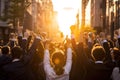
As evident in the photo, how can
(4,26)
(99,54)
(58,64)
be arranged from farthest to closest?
(4,26) → (99,54) → (58,64)

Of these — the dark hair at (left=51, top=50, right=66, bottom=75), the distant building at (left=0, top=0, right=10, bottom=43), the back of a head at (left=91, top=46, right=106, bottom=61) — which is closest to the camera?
the dark hair at (left=51, top=50, right=66, bottom=75)

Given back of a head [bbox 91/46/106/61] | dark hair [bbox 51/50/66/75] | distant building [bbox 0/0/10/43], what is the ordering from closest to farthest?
dark hair [bbox 51/50/66/75]
back of a head [bbox 91/46/106/61]
distant building [bbox 0/0/10/43]

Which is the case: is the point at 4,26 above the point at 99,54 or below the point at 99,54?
below

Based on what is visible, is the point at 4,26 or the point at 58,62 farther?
the point at 4,26

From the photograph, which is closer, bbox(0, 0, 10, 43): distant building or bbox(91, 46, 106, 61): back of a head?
bbox(91, 46, 106, 61): back of a head

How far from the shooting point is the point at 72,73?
32.7 ft

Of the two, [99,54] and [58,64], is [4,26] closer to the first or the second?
[99,54]

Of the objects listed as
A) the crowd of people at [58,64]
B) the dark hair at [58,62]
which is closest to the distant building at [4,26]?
the crowd of people at [58,64]

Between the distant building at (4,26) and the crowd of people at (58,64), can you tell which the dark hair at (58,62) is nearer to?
the crowd of people at (58,64)

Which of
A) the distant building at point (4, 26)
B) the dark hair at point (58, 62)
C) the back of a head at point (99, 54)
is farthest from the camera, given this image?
the distant building at point (4, 26)

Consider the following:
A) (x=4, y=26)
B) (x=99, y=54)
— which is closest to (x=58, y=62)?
(x=99, y=54)

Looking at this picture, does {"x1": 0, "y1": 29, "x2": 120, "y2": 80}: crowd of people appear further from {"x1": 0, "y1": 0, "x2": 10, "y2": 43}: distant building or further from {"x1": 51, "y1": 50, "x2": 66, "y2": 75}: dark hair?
{"x1": 0, "y1": 0, "x2": 10, "y2": 43}: distant building

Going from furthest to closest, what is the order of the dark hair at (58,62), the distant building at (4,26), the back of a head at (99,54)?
the distant building at (4,26)
the back of a head at (99,54)
the dark hair at (58,62)

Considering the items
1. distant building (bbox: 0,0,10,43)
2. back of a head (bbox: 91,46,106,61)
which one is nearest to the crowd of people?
back of a head (bbox: 91,46,106,61)
